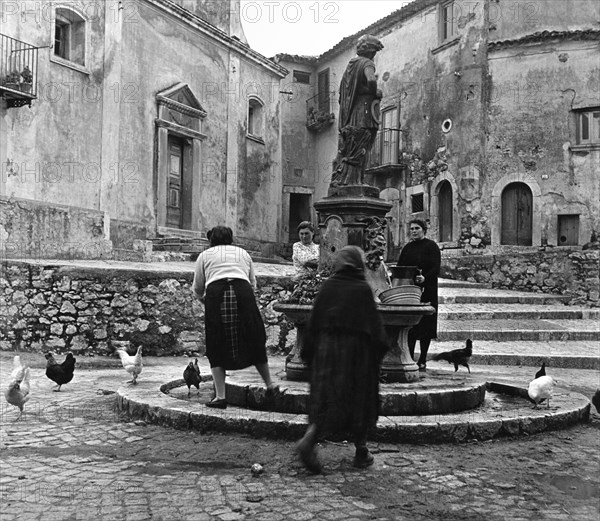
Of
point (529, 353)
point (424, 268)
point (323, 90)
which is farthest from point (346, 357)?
point (323, 90)

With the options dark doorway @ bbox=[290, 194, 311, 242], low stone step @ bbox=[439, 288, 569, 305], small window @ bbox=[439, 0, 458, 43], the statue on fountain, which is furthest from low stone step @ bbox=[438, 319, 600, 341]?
dark doorway @ bbox=[290, 194, 311, 242]

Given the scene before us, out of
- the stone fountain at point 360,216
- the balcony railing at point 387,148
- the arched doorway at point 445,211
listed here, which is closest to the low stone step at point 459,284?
the arched doorway at point 445,211

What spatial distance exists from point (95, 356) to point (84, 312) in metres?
0.70

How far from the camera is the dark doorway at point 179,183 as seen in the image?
757 inches

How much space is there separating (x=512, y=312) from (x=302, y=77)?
1973 centimetres

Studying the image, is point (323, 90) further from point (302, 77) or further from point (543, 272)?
point (543, 272)

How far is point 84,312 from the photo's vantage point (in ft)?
33.8

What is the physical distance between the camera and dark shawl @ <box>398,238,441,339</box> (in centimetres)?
779

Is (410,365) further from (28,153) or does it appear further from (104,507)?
(28,153)

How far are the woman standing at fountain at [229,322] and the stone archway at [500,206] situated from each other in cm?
1807

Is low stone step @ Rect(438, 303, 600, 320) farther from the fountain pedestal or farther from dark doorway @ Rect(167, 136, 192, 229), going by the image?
dark doorway @ Rect(167, 136, 192, 229)

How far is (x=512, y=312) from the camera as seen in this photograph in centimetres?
1430

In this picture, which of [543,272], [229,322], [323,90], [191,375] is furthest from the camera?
[323,90]

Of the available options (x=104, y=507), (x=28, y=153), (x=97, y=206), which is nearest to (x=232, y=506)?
(x=104, y=507)
